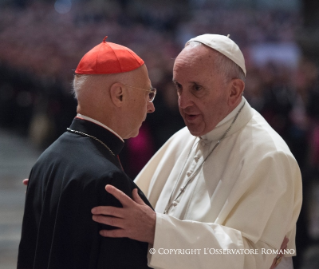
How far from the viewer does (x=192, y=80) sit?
2650 mm

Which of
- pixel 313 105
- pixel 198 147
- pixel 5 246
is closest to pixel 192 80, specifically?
pixel 198 147

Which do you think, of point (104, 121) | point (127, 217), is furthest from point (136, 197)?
point (104, 121)

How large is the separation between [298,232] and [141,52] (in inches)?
242

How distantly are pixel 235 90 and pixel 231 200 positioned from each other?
593mm

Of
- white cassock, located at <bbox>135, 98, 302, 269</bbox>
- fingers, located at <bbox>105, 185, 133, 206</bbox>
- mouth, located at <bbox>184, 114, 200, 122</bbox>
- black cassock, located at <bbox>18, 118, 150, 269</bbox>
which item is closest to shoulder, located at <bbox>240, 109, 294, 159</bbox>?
white cassock, located at <bbox>135, 98, 302, 269</bbox>

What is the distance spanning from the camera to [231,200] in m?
2.51

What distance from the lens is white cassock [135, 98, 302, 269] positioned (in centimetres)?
232

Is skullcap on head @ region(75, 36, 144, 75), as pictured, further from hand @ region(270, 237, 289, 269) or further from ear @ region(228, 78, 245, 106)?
hand @ region(270, 237, 289, 269)

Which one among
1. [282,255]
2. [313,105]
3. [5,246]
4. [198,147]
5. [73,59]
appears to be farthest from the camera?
[73,59]

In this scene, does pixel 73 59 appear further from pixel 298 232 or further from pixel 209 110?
pixel 209 110

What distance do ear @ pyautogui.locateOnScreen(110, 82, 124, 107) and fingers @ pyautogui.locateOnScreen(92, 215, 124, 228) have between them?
0.49 meters

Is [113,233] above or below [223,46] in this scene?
below

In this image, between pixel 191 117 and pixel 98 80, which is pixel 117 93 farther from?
pixel 191 117

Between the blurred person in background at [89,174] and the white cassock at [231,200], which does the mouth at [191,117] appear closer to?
the white cassock at [231,200]
